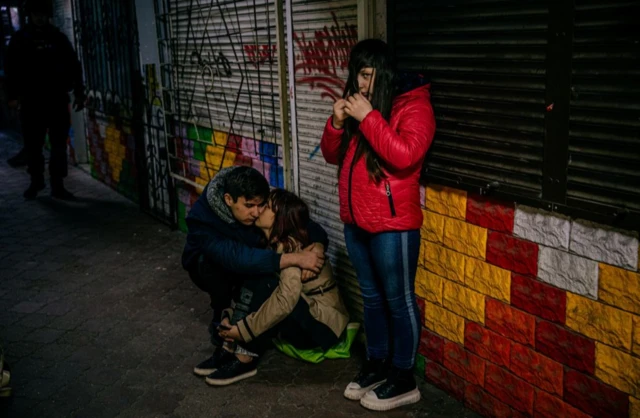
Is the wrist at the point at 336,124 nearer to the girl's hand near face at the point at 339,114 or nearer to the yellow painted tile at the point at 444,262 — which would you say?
the girl's hand near face at the point at 339,114

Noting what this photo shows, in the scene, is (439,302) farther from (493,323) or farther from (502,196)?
(502,196)

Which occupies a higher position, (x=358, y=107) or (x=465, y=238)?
(x=358, y=107)

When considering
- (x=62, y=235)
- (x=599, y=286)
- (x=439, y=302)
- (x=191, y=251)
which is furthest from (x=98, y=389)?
(x=62, y=235)

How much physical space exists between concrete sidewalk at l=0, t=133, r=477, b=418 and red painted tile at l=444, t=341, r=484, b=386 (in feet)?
0.65

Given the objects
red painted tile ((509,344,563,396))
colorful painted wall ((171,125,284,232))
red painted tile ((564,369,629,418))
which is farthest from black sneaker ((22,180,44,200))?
red painted tile ((564,369,629,418))

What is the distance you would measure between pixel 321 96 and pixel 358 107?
1.20 metres

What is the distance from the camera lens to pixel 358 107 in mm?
3510

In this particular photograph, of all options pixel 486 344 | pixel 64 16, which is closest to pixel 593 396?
pixel 486 344

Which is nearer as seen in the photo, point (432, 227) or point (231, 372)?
point (432, 227)

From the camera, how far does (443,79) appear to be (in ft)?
11.9

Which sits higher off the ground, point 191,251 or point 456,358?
point 191,251

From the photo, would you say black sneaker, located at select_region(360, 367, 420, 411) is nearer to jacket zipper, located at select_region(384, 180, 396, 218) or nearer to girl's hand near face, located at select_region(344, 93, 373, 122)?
jacket zipper, located at select_region(384, 180, 396, 218)

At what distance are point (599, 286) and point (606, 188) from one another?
17.4 inches

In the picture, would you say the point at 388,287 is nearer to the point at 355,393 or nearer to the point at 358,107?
the point at 355,393
